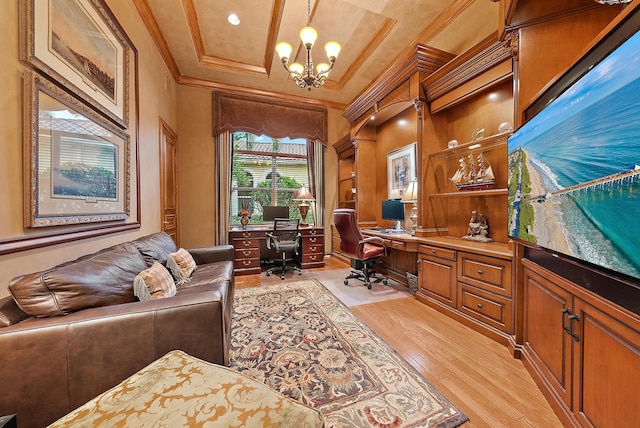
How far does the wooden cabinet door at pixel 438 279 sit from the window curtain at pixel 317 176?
111 inches

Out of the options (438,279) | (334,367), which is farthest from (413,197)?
(334,367)

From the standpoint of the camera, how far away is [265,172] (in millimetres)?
5133

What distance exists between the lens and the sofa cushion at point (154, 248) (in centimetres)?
210

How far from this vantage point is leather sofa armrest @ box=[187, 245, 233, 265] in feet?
9.59

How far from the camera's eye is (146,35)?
2.85 m

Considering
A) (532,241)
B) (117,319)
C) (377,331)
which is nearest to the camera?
(117,319)

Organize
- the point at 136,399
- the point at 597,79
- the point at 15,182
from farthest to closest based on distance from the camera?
the point at 15,182, the point at 597,79, the point at 136,399

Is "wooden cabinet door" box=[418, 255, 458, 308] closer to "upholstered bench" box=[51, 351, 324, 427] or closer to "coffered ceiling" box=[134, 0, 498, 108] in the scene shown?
"upholstered bench" box=[51, 351, 324, 427]

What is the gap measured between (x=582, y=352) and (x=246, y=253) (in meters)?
4.03

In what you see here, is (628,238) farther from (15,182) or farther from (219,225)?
(219,225)

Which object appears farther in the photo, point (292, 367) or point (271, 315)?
point (271, 315)

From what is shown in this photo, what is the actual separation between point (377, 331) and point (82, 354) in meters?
2.03

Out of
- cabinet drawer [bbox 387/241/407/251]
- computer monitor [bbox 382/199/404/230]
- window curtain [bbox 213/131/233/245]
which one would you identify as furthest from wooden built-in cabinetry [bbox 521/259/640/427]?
window curtain [bbox 213/131/233/245]

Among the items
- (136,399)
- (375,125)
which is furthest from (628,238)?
(375,125)
